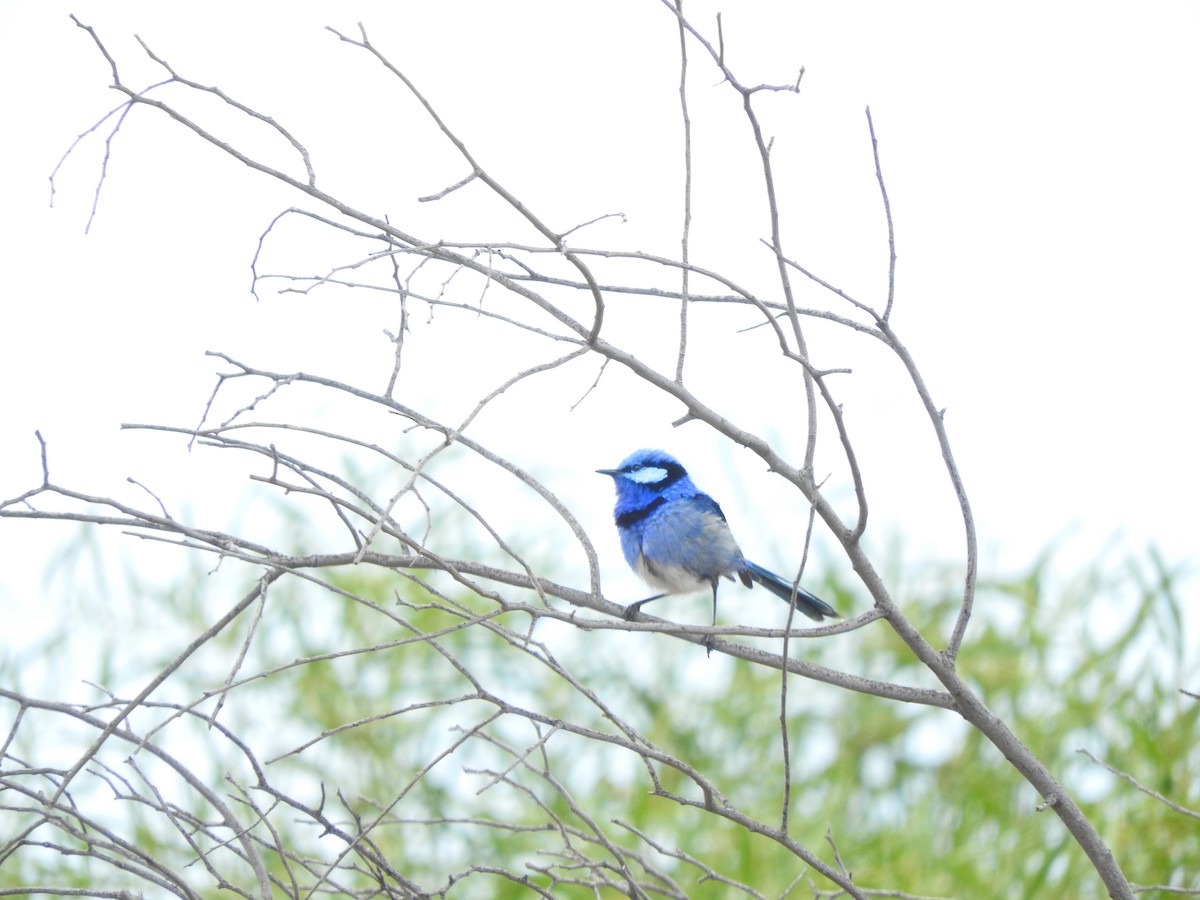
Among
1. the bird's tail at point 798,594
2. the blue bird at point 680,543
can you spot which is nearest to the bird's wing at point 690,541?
the blue bird at point 680,543

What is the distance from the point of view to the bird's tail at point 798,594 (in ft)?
12.1

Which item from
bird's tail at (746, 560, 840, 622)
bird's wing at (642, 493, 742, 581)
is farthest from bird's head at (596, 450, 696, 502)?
bird's tail at (746, 560, 840, 622)

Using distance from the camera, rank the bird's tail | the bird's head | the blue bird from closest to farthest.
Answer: the bird's tail, the blue bird, the bird's head

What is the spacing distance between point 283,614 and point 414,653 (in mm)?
561

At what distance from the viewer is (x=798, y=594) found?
12.3 feet

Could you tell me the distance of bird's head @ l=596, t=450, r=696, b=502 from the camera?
408 centimetres

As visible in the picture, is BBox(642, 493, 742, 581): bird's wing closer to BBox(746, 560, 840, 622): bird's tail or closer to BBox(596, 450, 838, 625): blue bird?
BBox(596, 450, 838, 625): blue bird

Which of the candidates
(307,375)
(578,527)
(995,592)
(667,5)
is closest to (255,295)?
(307,375)

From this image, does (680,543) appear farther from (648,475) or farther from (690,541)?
(648,475)

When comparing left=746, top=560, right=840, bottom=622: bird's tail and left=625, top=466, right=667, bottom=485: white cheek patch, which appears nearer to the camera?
left=746, top=560, right=840, bottom=622: bird's tail

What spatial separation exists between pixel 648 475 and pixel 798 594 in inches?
26.9

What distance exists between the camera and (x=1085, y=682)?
518 centimetres

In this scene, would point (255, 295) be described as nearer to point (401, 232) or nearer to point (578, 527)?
point (401, 232)

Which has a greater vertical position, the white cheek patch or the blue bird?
the white cheek patch
